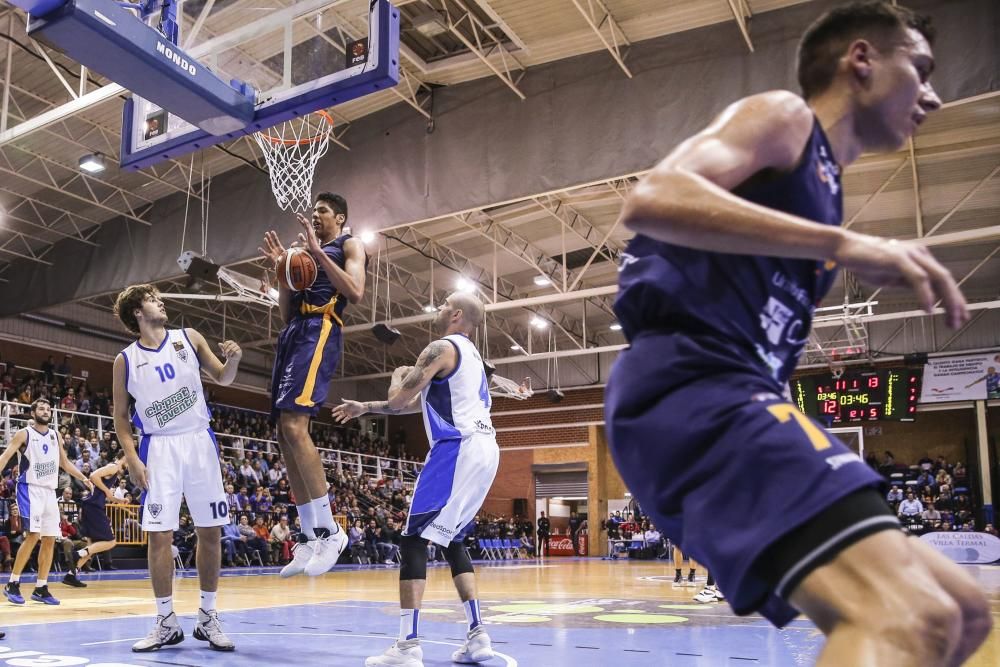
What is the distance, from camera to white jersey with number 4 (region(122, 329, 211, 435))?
516 centimetres

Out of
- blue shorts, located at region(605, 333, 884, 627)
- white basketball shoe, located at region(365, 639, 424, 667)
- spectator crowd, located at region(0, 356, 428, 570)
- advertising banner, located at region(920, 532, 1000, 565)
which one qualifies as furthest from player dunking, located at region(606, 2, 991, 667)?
advertising banner, located at region(920, 532, 1000, 565)

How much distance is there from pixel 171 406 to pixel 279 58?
3345mm

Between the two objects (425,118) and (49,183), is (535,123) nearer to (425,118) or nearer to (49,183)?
(425,118)

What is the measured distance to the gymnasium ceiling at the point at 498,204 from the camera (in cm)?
1233

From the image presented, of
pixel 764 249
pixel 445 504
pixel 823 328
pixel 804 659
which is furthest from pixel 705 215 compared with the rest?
pixel 823 328

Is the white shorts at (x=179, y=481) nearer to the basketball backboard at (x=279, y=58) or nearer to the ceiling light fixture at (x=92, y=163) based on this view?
the basketball backboard at (x=279, y=58)

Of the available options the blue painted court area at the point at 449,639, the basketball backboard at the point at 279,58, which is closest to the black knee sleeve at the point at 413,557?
the blue painted court area at the point at 449,639

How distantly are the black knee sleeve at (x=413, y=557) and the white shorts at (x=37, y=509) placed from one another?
19.2 feet

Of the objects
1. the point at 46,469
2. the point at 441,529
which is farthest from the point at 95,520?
the point at 441,529

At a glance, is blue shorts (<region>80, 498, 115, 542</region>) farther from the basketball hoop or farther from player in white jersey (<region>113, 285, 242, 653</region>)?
player in white jersey (<region>113, 285, 242, 653</region>)

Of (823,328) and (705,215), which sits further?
(823,328)

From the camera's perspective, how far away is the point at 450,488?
466cm

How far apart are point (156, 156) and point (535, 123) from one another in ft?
23.1

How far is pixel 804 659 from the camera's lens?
4449 millimetres
